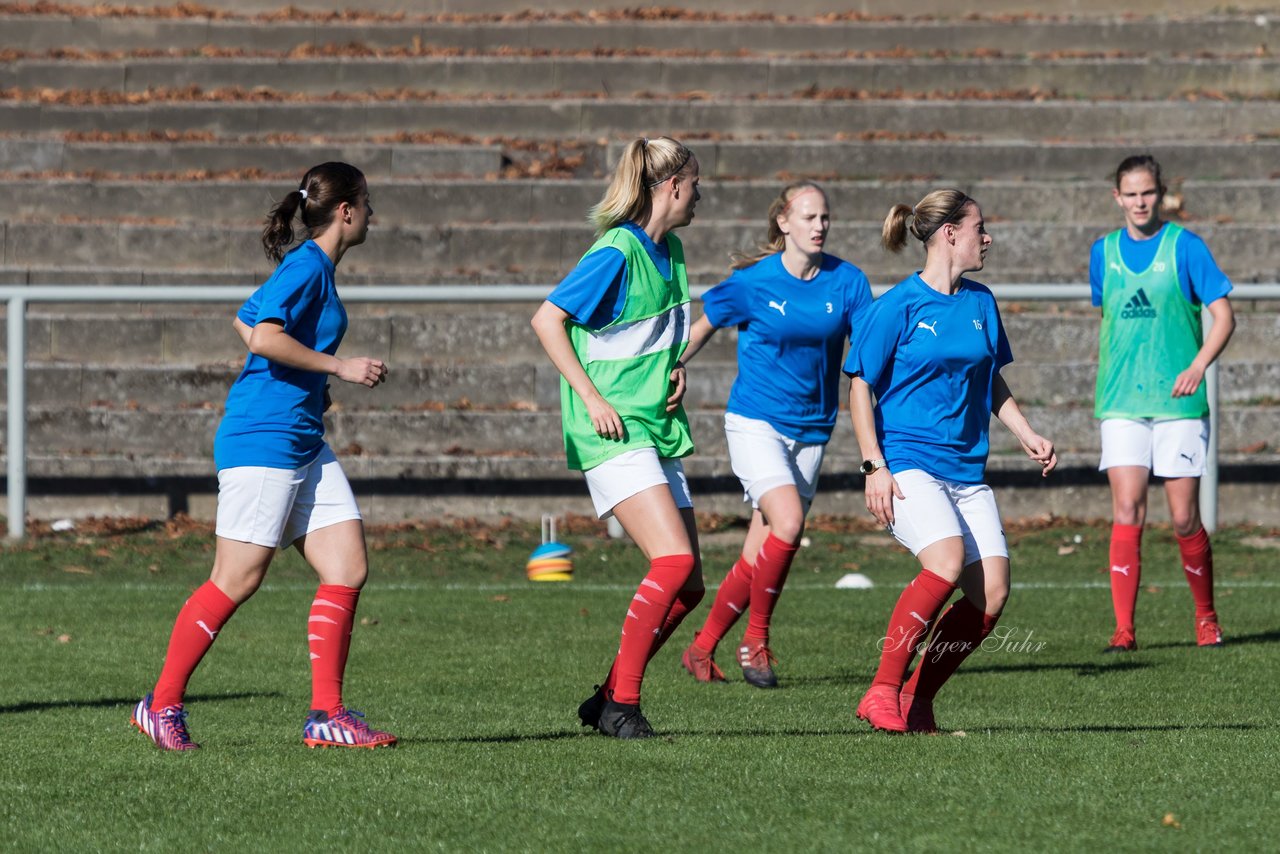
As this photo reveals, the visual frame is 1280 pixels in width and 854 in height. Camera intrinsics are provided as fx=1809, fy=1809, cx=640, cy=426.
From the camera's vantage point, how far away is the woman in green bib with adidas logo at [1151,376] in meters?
8.89

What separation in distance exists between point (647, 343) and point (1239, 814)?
2460 mm

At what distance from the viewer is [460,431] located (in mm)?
13938

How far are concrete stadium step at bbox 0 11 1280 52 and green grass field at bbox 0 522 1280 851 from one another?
8409 mm

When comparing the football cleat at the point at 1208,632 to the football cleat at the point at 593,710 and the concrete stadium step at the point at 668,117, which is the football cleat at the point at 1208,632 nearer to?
the football cleat at the point at 593,710

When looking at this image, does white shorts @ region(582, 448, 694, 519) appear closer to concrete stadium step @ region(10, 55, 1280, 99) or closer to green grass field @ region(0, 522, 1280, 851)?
green grass field @ region(0, 522, 1280, 851)

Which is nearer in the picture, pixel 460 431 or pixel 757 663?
pixel 757 663

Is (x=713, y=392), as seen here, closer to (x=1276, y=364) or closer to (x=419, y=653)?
(x=1276, y=364)

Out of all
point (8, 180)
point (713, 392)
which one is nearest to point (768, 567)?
point (713, 392)

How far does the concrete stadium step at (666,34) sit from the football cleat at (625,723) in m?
13.9

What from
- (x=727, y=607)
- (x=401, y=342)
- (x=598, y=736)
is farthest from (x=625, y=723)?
(x=401, y=342)

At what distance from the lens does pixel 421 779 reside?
212 inches

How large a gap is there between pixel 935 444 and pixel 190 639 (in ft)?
8.45

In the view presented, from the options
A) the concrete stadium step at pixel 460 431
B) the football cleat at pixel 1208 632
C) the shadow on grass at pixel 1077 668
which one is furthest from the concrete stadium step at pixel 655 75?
the shadow on grass at pixel 1077 668

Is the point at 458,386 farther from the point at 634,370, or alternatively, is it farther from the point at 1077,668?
the point at 634,370
